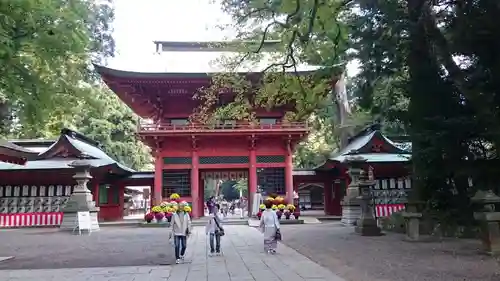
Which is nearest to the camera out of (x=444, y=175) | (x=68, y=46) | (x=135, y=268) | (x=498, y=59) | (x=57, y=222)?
(x=68, y=46)

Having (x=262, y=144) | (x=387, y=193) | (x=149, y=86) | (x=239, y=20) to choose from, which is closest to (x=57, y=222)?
(x=149, y=86)

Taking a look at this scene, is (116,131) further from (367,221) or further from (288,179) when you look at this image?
(367,221)

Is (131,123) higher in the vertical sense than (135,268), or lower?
higher

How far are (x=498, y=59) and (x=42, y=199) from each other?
21.0 meters

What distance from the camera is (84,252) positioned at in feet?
35.7

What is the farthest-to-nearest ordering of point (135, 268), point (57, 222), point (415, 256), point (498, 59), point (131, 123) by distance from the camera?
point (131, 123) < point (57, 222) < point (498, 59) < point (415, 256) < point (135, 268)

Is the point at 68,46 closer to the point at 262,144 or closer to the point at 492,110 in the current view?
the point at 492,110

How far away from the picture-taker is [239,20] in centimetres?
1291


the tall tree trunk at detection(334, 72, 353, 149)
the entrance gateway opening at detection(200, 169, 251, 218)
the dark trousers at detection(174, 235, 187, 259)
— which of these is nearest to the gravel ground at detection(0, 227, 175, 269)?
the dark trousers at detection(174, 235, 187, 259)

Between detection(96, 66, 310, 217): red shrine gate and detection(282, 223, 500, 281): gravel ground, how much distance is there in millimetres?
10366

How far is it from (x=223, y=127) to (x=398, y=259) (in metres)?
15.1

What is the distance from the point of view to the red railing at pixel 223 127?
2259 cm

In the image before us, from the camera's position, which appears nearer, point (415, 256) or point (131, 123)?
point (415, 256)

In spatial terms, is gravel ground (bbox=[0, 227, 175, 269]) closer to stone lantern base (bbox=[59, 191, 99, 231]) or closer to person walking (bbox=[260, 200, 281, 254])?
person walking (bbox=[260, 200, 281, 254])
